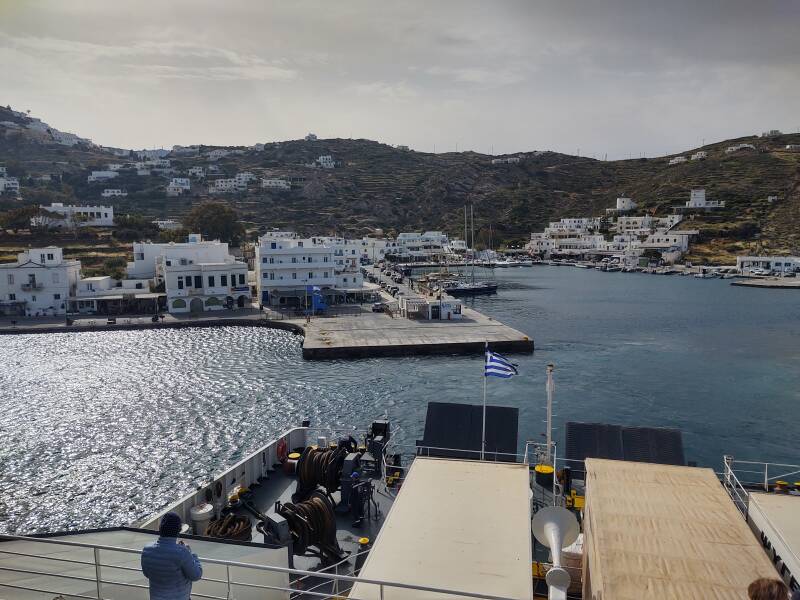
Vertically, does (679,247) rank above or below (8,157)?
below

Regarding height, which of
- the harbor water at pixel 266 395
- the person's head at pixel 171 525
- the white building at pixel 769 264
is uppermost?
the person's head at pixel 171 525

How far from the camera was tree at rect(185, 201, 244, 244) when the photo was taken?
87875mm

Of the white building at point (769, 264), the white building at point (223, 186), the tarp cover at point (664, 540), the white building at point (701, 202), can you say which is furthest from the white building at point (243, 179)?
the tarp cover at point (664, 540)

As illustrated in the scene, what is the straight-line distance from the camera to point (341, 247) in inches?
A: 3081

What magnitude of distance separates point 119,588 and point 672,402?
30568 mm

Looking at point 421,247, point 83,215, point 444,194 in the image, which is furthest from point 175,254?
point 444,194

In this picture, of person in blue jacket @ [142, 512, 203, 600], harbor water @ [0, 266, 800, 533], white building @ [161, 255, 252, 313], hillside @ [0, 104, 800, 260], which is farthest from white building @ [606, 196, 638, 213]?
person in blue jacket @ [142, 512, 203, 600]

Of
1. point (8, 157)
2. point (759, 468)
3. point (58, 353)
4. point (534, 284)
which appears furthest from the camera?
point (8, 157)

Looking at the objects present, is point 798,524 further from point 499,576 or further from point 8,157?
point 8,157

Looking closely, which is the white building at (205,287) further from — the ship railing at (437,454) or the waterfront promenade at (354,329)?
the ship railing at (437,454)

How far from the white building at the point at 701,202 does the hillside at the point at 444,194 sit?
3.26 meters

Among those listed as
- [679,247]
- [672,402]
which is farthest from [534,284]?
[672,402]

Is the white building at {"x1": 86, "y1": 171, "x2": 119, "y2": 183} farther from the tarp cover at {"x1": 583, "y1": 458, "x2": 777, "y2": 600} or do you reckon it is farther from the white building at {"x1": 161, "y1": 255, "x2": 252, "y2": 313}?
the tarp cover at {"x1": 583, "y1": 458, "x2": 777, "y2": 600}

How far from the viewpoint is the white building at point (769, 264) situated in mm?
98938
